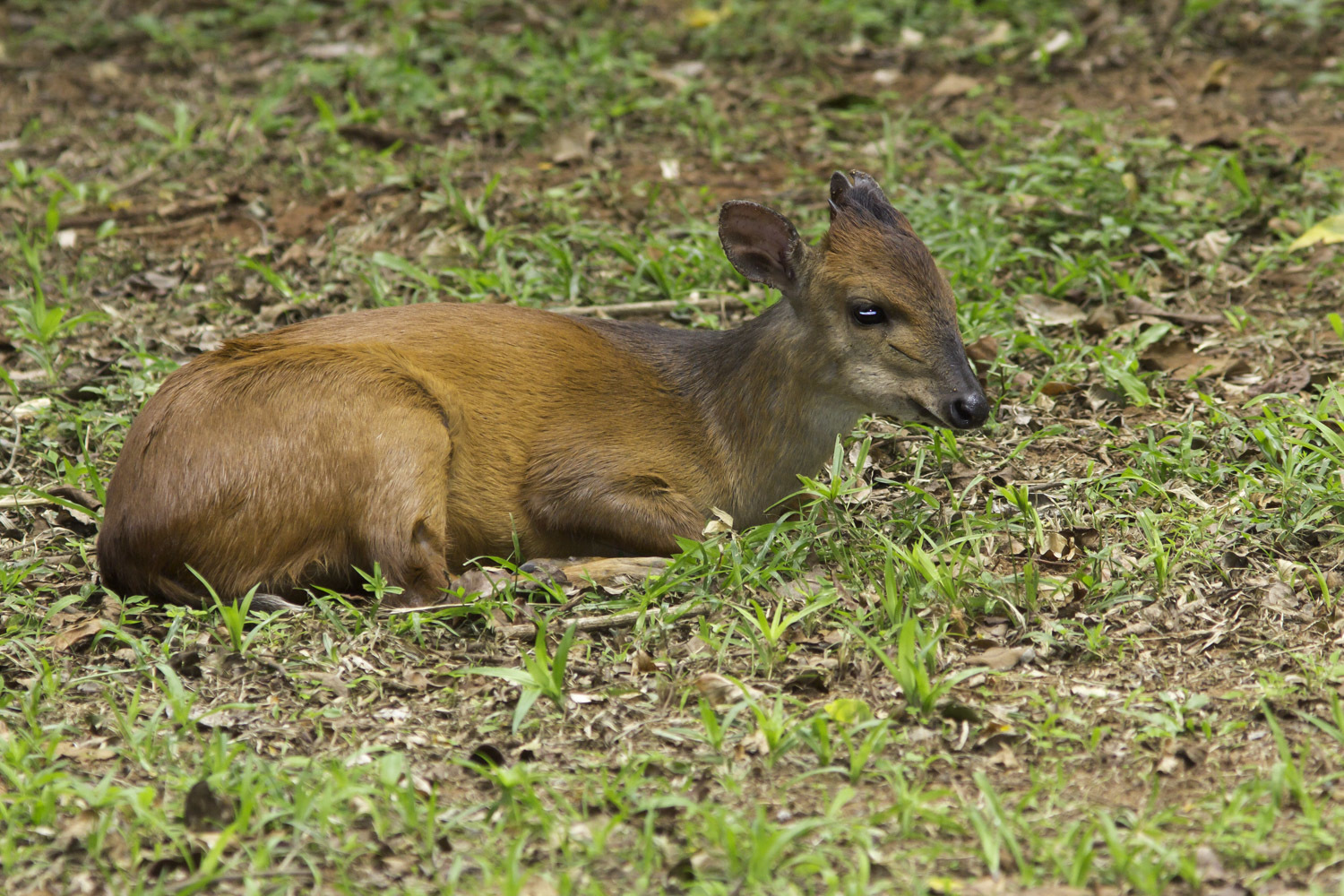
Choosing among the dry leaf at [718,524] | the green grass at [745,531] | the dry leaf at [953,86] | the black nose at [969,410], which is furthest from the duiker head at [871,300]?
the dry leaf at [953,86]

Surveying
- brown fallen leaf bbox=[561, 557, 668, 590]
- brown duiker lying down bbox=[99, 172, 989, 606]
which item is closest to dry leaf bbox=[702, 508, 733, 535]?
brown duiker lying down bbox=[99, 172, 989, 606]

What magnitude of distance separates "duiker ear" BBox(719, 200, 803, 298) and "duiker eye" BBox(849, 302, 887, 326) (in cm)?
29

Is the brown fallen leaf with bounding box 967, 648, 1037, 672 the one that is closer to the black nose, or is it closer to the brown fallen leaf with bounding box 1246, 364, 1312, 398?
the black nose

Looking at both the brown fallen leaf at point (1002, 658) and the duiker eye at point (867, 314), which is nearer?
the brown fallen leaf at point (1002, 658)

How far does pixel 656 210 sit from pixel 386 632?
11.9ft

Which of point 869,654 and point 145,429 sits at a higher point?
point 145,429

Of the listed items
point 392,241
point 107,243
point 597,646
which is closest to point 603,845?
point 597,646

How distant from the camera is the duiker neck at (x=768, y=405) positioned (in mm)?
5152

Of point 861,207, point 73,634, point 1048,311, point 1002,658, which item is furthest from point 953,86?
point 73,634

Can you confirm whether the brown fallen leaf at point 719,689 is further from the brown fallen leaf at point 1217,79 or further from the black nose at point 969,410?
the brown fallen leaf at point 1217,79

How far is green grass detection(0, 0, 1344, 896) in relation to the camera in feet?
11.3

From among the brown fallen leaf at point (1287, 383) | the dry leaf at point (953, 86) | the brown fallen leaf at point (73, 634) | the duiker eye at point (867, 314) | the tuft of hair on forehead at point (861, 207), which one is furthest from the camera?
the dry leaf at point (953, 86)

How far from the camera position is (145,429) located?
181 inches

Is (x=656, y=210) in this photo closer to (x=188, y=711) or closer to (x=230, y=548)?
(x=230, y=548)
